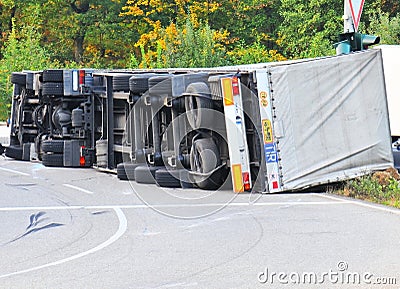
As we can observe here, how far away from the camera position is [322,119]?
1420cm

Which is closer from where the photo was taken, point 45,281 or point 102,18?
point 45,281

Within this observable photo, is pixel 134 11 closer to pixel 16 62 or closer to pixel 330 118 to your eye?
pixel 16 62

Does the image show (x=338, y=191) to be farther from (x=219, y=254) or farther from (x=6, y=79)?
(x=6, y=79)

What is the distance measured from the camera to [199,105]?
14180 mm

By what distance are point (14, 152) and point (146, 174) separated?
21.4ft

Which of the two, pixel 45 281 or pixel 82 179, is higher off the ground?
pixel 82 179

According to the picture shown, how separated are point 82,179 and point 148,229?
19.8 ft

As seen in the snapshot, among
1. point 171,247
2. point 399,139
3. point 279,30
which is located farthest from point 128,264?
→ point 279,30

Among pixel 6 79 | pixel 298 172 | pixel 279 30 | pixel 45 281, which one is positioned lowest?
pixel 45 281

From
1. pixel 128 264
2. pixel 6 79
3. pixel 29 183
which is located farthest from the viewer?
pixel 6 79

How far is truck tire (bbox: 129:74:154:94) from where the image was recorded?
1552 cm

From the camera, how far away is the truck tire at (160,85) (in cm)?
1480

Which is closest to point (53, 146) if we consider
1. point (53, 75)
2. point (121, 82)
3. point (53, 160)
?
point (53, 160)

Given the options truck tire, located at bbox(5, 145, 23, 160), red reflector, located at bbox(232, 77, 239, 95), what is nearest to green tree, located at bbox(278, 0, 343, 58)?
truck tire, located at bbox(5, 145, 23, 160)
